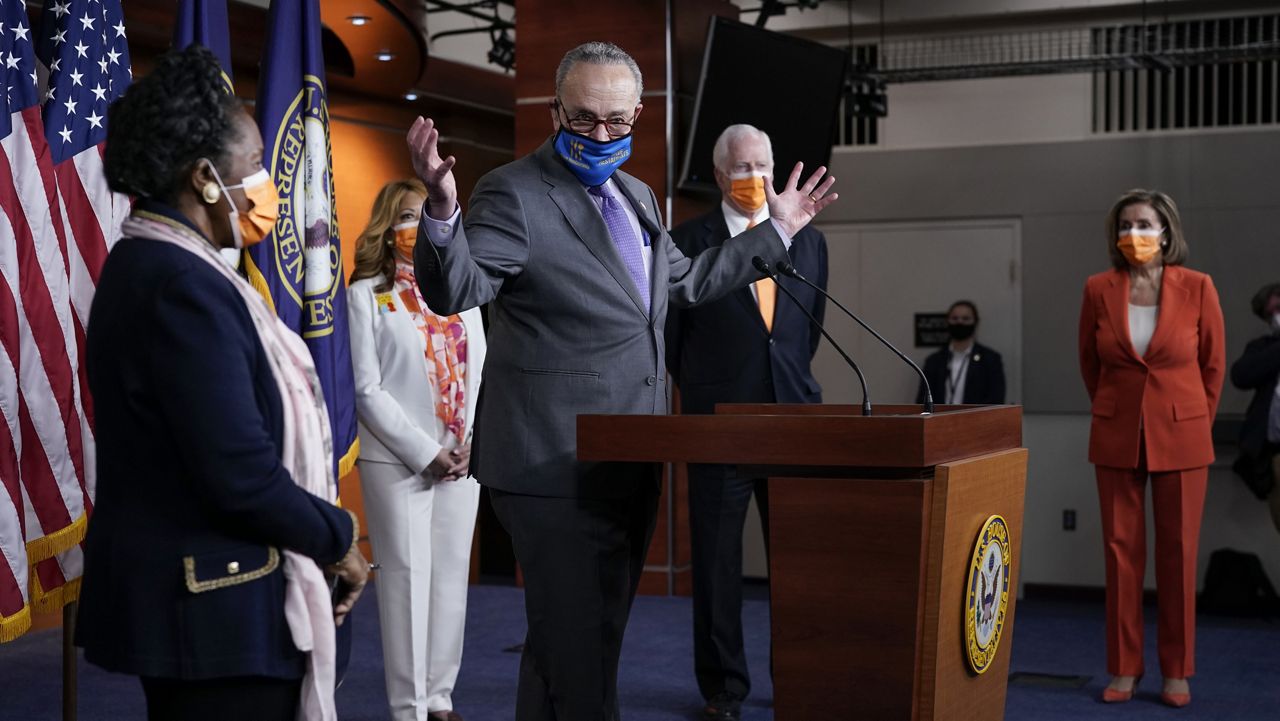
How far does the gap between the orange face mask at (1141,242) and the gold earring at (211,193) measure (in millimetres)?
3524

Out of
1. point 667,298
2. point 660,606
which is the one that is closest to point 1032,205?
point 660,606

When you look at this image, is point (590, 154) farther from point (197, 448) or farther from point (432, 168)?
point (197, 448)

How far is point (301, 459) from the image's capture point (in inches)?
72.8

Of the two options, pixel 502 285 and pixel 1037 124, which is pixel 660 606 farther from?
pixel 502 285

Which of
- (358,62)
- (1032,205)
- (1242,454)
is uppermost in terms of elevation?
(358,62)

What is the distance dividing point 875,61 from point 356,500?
4025 millimetres

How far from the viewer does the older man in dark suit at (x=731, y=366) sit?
432 cm

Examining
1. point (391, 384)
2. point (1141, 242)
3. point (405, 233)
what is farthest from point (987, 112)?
point (391, 384)

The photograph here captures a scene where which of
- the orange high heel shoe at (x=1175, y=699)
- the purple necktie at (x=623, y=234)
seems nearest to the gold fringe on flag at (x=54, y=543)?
the purple necktie at (x=623, y=234)

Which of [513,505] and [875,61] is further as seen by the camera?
[875,61]

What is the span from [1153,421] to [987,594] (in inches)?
87.4

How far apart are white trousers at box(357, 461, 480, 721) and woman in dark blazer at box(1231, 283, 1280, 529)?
417 cm

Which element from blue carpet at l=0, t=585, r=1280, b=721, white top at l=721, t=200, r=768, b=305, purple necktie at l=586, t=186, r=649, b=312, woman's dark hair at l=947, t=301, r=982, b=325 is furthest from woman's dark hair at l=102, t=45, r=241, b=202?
woman's dark hair at l=947, t=301, r=982, b=325

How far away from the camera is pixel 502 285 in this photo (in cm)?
255
